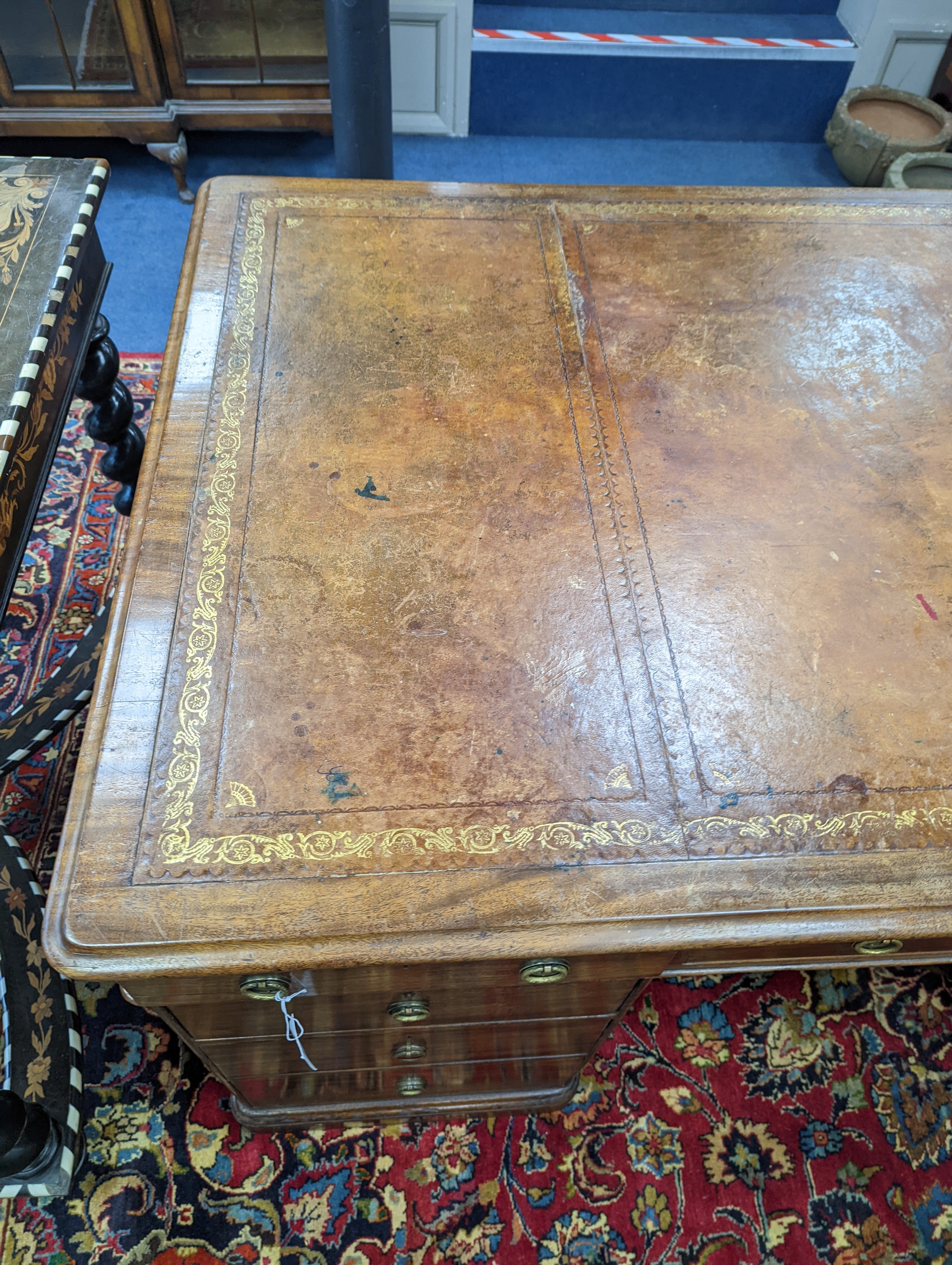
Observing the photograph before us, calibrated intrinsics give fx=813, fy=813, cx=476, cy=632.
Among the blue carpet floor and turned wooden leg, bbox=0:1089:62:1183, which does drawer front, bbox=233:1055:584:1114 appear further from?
the blue carpet floor

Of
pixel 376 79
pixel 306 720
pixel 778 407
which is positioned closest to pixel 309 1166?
pixel 306 720

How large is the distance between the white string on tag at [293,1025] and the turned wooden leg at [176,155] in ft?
10.1

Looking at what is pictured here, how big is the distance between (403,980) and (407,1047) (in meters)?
0.36

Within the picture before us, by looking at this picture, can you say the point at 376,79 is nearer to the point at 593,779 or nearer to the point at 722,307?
the point at 722,307

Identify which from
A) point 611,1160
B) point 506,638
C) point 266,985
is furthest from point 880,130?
point 266,985

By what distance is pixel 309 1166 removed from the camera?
5.15 feet

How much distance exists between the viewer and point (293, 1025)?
1172 millimetres

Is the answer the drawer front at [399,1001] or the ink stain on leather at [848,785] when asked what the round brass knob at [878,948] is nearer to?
the ink stain on leather at [848,785]

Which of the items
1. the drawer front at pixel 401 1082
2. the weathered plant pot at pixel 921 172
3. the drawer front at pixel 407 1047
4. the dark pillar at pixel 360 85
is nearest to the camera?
the drawer front at pixel 407 1047

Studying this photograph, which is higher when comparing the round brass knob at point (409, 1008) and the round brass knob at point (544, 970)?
the round brass knob at point (544, 970)

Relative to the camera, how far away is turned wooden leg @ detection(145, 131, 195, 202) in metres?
3.00

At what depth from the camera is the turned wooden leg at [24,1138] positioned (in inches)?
54.2

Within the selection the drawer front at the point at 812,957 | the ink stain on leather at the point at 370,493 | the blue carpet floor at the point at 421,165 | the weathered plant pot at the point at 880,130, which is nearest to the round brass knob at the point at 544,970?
the drawer front at the point at 812,957

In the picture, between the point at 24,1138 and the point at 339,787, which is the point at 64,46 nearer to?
the point at 339,787
